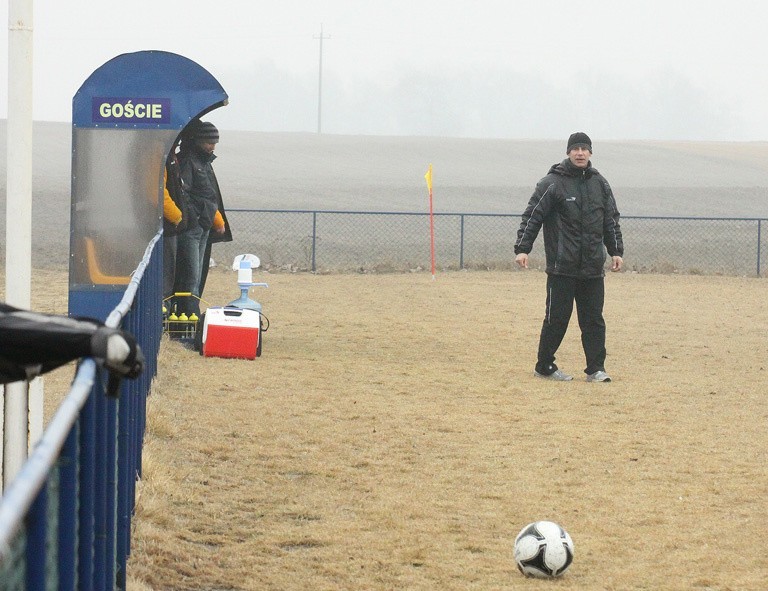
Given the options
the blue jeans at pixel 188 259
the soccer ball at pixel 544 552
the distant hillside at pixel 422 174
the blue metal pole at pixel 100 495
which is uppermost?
the distant hillside at pixel 422 174

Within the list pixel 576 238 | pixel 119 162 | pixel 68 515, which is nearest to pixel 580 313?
pixel 576 238

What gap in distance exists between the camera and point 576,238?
10688 mm

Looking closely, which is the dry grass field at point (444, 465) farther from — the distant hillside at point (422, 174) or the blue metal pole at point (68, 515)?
the distant hillside at point (422, 174)

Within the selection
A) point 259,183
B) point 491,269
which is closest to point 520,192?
point 259,183

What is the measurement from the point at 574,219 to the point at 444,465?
3.64m

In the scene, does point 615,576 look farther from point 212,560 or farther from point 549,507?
point 212,560

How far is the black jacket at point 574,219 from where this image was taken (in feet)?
35.0

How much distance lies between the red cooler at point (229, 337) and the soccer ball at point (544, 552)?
6569 millimetres

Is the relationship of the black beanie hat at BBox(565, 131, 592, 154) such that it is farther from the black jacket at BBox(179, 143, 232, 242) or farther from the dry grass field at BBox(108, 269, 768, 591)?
the black jacket at BBox(179, 143, 232, 242)

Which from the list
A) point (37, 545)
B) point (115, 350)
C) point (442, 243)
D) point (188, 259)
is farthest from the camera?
point (442, 243)

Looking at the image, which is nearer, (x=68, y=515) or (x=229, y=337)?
(x=68, y=515)

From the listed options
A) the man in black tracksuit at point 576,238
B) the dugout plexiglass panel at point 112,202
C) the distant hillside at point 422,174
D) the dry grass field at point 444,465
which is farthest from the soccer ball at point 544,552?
the distant hillside at point 422,174

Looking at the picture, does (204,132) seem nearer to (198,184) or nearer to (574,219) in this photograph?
(198,184)

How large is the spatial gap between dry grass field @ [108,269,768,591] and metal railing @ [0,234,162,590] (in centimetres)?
66
